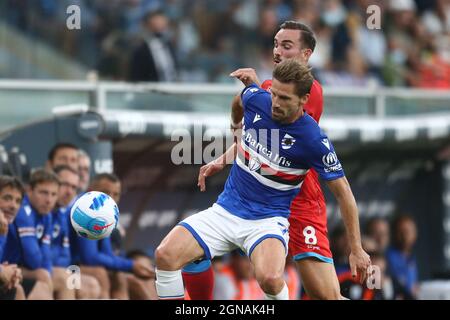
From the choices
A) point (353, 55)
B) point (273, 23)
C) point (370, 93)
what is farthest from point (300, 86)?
point (353, 55)

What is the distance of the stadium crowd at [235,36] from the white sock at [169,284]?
456 centimetres

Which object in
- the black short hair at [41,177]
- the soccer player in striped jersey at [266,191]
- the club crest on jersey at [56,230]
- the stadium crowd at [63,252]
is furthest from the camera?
the club crest on jersey at [56,230]

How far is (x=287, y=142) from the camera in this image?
762 centimetres

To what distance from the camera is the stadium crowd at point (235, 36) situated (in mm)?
12547

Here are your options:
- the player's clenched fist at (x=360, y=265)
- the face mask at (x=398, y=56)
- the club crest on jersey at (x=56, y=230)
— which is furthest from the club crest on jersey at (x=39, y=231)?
the face mask at (x=398, y=56)

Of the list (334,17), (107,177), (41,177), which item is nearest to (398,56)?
(334,17)

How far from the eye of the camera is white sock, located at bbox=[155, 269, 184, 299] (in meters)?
7.58

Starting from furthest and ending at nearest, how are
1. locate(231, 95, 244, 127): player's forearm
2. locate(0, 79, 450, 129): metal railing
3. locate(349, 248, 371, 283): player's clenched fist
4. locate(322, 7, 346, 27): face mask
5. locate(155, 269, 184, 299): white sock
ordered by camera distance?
locate(322, 7, 346, 27): face mask → locate(0, 79, 450, 129): metal railing → locate(231, 95, 244, 127): player's forearm → locate(155, 269, 184, 299): white sock → locate(349, 248, 371, 283): player's clenched fist

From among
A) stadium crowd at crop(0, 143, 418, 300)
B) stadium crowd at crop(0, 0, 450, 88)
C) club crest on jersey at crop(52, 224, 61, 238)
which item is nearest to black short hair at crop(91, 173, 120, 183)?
stadium crowd at crop(0, 143, 418, 300)

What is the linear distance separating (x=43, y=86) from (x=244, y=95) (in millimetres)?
3227

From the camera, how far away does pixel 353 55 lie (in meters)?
15.9

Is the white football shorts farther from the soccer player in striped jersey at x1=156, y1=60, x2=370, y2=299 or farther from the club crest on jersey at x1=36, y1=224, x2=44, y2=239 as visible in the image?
the club crest on jersey at x1=36, y1=224, x2=44, y2=239

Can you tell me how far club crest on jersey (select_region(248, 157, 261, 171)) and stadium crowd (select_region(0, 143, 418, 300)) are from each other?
4.34 ft

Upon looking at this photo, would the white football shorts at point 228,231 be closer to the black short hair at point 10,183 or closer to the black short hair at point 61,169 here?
the black short hair at point 10,183
